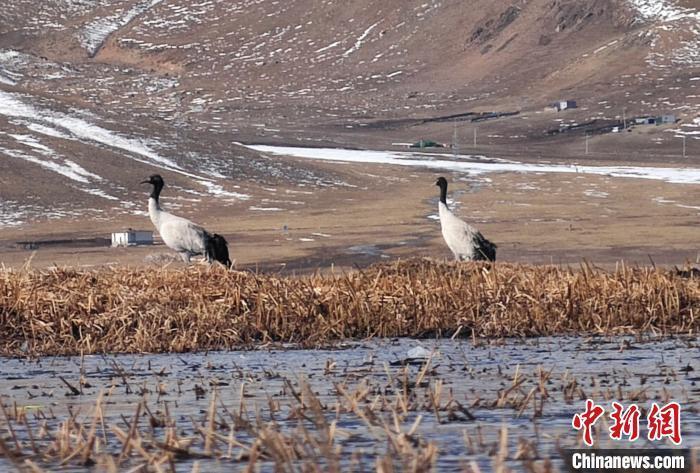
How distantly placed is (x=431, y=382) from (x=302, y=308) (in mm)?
4741

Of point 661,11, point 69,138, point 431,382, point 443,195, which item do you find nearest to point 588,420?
point 431,382

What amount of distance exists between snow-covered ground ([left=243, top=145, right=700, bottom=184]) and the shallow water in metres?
56.8

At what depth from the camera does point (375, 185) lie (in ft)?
243

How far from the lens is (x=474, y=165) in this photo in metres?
88.0

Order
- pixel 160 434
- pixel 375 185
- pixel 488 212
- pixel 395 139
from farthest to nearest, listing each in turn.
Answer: pixel 395 139 → pixel 375 185 → pixel 488 212 → pixel 160 434

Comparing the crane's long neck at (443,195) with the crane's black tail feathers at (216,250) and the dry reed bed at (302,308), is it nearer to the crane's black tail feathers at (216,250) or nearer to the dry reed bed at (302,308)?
the crane's black tail feathers at (216,250)

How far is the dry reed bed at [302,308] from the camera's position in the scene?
55.6 feet

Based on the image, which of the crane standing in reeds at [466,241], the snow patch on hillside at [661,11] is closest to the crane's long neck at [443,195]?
the crane standing in reeds at [466,241]

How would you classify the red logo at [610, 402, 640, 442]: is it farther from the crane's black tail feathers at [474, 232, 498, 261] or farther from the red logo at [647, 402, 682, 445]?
the crane's black tail feathers at [474, 232, 498, 261]

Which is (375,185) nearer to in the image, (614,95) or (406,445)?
(406,445)

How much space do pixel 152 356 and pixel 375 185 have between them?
190 ft

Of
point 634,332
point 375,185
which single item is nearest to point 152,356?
point 634,332

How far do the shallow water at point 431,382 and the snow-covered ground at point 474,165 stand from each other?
186 feet

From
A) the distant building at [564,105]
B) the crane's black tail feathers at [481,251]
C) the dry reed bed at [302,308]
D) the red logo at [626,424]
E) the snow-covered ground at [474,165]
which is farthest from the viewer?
the distant building at [564,105]
